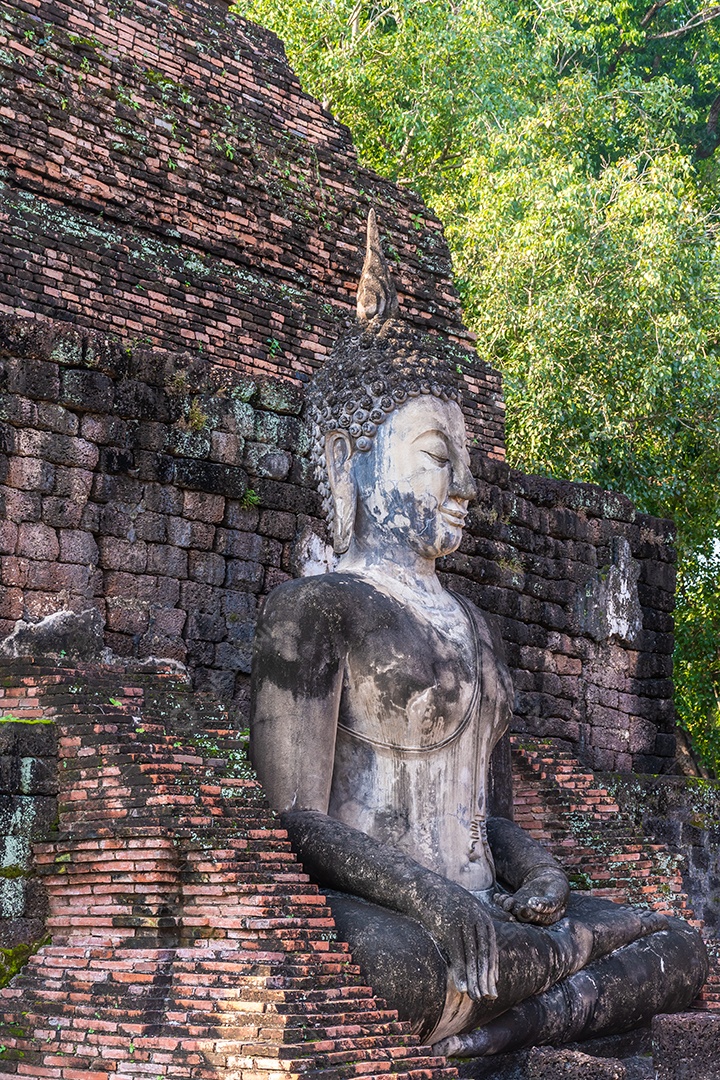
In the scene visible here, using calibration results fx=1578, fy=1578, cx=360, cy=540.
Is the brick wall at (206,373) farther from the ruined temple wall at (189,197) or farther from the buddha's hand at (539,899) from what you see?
the buddha's hand at (539,899)

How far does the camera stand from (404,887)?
5.20 meters

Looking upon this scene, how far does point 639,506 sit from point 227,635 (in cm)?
958

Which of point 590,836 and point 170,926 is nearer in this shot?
point 170,926

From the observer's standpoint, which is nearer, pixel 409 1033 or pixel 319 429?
pixel 409 1033

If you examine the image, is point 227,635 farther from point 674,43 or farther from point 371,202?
point 674,43

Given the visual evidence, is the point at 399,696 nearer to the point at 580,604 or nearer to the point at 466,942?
the point at 466,942

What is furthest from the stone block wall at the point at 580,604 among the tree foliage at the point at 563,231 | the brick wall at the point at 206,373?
the tree foliage at the point at 563,231

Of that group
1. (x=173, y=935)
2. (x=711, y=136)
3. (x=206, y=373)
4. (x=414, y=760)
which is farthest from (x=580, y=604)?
(x=711, y=136)

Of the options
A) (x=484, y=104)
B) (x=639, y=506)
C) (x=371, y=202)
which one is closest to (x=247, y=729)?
(x=371, y=202)

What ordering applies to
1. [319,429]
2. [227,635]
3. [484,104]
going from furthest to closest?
[484,104]
[227,635]
[319,429]

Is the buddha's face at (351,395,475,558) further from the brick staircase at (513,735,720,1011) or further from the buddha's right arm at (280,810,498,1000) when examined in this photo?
the brick staircase at (513,735,720,1011)

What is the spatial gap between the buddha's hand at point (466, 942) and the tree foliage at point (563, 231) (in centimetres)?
1055

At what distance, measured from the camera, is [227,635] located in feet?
23.9

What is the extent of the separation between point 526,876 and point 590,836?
1.50 m
